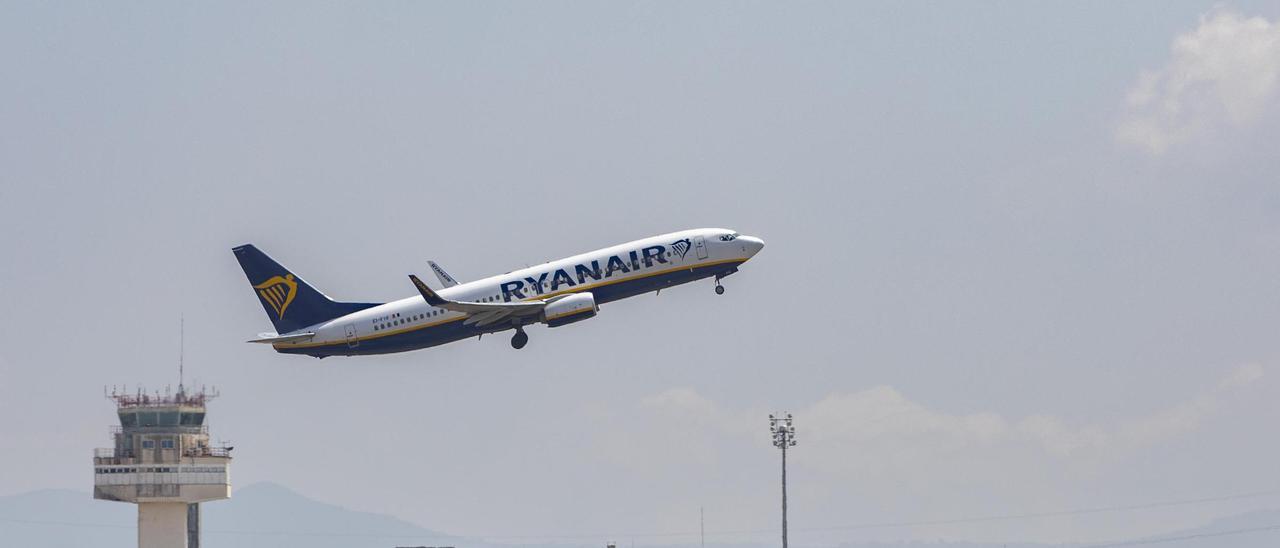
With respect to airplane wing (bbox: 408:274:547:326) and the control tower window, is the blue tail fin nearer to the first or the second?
airplane wing (bbox: 408:274:547:326)

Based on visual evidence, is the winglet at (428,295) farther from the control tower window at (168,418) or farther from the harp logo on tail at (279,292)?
the control tower window at (168,418)

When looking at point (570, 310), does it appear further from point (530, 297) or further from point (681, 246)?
point (681, 246)

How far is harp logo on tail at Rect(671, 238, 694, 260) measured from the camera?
13662 cm

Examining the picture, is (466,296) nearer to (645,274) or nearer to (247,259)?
(645,274)

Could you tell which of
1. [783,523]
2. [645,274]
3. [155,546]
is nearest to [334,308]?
[645,274]

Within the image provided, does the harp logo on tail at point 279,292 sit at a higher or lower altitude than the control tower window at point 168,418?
higher

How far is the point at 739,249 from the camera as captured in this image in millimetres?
138875

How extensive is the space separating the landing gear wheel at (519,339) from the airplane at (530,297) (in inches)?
2.8

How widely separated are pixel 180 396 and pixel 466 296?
4837 centimetres

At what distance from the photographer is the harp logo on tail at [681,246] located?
13662 cm

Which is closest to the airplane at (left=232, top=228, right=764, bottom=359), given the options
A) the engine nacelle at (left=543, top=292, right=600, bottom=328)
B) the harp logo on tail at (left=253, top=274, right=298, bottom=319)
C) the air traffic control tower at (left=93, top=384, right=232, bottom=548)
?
the engine nacelle at (left=543, top=292, right=600, bottom=328)

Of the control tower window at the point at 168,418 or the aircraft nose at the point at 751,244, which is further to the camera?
the control tower window at the point at 168,418

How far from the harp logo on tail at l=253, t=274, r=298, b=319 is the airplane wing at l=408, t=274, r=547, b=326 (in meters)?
14.5

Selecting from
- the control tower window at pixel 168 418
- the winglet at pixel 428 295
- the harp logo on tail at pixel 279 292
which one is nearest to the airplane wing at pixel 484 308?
the winglet at pixel 428 295
